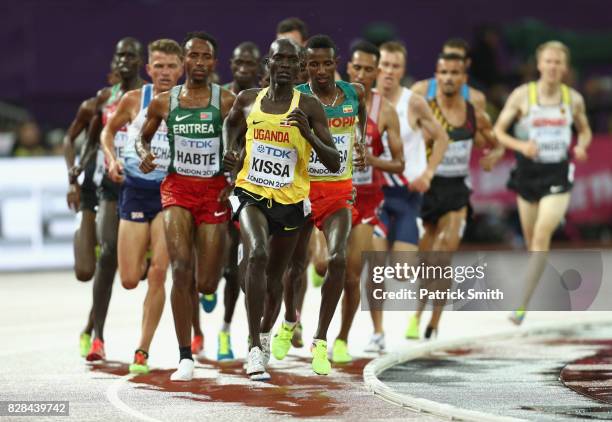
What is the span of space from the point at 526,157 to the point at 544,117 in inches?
18.1

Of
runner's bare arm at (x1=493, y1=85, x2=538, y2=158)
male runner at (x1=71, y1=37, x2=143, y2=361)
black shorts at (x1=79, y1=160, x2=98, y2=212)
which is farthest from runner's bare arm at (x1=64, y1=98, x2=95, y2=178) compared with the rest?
runner's bare arm at (x1=493, y1=85, x2=538, y2=158)

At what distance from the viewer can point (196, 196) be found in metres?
10.8

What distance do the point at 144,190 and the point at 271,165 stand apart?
1607mm

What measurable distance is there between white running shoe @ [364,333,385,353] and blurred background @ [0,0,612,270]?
1015 cm

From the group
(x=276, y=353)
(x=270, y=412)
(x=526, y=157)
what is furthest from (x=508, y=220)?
(x=270, y=412)

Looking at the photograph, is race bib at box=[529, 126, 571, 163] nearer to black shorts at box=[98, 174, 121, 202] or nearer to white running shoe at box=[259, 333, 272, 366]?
black shorts at box=[98, 174, 121, 202]

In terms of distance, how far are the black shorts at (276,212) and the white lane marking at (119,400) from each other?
4.82ft

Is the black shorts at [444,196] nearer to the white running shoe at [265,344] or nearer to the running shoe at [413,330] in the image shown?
the running shoe at [413,330]

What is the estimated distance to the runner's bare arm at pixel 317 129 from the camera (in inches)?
389

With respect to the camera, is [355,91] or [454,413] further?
[355,91]

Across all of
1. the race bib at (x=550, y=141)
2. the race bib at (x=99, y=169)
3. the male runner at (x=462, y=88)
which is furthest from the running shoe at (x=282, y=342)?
the race bib at (x=550, y=141)

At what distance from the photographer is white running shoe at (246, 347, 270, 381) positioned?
33.1 ft

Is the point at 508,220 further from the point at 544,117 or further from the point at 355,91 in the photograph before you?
the point at 355,91

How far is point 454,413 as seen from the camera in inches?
343
